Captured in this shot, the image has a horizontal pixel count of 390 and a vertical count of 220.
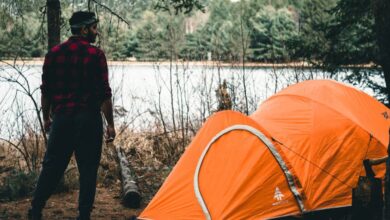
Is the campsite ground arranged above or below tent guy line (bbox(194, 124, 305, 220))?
below

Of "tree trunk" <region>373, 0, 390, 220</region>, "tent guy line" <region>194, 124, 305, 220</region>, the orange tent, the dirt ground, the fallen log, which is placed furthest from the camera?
"tree trunk" <region>373, 0, 390, 220</region>

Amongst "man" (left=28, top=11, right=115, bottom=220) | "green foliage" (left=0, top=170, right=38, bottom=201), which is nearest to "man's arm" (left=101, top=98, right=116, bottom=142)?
"man" (left=28, top=11, right=115, bottom=220)

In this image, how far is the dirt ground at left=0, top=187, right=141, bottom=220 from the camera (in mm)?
5371

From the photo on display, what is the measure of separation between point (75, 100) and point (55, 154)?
19.9 inches

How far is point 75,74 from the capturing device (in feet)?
13.4

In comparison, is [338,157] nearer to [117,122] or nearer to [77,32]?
[77,32]

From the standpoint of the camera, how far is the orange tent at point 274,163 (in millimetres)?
4793

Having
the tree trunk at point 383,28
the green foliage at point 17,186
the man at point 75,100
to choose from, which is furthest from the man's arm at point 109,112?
the tree trunk at point 383,28

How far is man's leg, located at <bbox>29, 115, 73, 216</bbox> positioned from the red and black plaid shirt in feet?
0.45

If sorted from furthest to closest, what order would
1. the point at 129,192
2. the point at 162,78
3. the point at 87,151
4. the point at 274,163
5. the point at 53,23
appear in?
the point at 162,78, the point at 53,23, the point at 129,192, the point at 274,163, the point at 87,151

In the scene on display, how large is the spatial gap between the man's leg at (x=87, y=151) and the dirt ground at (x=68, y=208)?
119 cm

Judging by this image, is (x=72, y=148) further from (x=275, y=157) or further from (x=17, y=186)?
(x=17, y=186)

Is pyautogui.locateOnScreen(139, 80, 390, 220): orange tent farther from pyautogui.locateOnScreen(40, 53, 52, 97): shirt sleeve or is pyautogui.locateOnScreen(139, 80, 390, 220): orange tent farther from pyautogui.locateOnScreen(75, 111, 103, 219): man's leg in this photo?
pyautogui.locateOnScreen(40, 53, 52, 97): shirt sleeve

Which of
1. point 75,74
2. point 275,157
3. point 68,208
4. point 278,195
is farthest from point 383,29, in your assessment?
point 68,208
